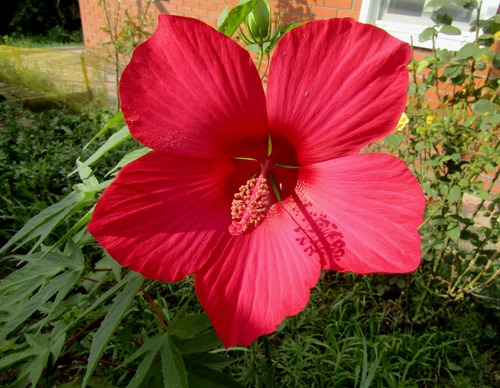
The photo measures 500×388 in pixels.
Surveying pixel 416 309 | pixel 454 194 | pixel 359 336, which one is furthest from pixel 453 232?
pixel 359 336

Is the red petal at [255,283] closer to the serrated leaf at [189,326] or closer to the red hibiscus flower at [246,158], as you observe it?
the red hibiscus flower at [246,158]

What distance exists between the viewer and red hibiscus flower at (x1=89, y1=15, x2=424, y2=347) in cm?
43

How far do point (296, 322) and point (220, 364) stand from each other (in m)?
0.95

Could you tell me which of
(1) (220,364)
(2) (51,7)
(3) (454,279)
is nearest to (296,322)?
(3) (454,279)

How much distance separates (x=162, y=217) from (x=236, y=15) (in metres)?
0.28

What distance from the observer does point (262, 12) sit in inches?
25.4

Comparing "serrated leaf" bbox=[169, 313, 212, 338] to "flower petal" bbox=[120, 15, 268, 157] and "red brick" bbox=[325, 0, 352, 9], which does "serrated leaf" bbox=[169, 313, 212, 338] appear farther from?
"red brick" bbox=[325, 0, 352, 9]

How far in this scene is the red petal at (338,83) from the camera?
42 cm

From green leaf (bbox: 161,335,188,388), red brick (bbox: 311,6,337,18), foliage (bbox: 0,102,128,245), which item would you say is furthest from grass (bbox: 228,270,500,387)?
red brick (bbox: 311,6,337,18)

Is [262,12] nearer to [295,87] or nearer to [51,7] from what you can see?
[295,87]

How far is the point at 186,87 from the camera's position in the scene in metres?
0.45

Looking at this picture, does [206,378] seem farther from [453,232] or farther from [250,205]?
[453,232]

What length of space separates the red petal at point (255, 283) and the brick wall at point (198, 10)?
79.1 inches

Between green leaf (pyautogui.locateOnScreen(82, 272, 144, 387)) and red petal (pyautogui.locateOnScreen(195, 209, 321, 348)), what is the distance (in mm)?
149
